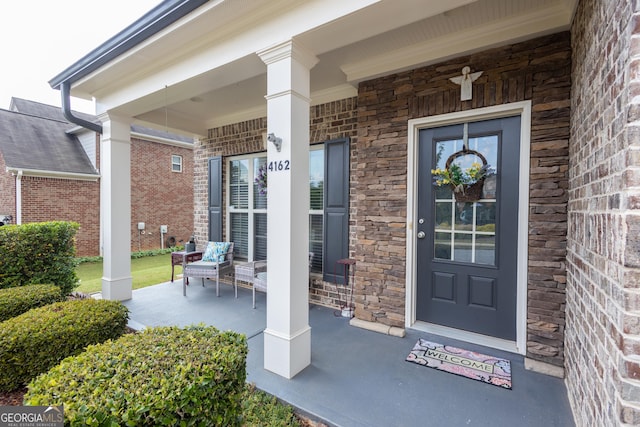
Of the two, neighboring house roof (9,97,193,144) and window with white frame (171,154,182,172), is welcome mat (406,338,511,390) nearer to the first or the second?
neighboring house roof (9,97,193,144)

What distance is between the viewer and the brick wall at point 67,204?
322 inches

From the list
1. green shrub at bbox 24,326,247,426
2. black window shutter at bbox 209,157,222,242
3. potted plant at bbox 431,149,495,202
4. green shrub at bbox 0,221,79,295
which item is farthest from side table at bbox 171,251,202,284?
potted plant at bbox 431,149,495,202

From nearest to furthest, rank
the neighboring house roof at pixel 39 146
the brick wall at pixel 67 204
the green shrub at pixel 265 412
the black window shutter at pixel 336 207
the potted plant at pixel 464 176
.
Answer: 1. the green shrub at pixel 265 412
2. the potted plant at pixel 464 176
3. the black window shutter at pixel 336 207
4. the brick wall at pixel 67 204
5. the neighboring house roof at pixel 39 146

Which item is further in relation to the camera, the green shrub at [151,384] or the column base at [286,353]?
the column base at [286,353]

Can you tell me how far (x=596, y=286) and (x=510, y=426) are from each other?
3.38ft

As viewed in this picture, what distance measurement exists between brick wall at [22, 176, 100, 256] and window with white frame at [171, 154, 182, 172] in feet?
8.32

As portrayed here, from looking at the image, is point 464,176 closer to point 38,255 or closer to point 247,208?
point 247,208

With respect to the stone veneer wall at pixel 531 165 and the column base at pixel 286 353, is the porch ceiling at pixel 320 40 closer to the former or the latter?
the stone veneer wall at pixel 531 165

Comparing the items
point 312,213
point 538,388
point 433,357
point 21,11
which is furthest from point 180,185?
point 538,388

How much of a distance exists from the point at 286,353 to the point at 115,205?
3431mm

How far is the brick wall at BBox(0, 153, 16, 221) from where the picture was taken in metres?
8.20

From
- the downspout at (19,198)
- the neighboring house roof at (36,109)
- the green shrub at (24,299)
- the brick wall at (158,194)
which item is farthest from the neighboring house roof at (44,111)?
the green shrub at (24,299)

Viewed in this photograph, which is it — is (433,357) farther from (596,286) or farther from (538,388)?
(596,286)

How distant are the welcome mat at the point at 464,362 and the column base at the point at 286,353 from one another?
0.94 meters
